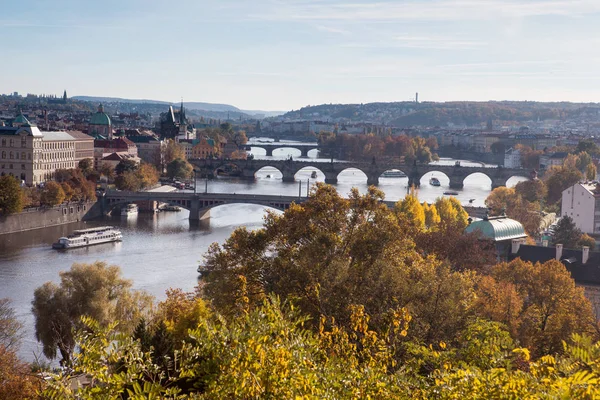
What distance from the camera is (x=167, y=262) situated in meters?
24.8

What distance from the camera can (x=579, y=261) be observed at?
18.9m

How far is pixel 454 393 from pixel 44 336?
1127 centimetres

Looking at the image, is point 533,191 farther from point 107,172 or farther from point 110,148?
point 110,148

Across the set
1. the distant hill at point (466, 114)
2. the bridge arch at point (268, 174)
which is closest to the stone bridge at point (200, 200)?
the bridge arch at point (268, 174)

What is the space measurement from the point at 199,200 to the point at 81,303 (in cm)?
1987

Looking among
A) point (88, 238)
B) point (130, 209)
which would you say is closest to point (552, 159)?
point (130, 209)

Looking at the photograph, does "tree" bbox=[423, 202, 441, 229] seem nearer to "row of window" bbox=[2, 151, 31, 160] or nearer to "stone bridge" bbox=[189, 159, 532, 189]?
"row of window" bbox=[2, 151, 31, 160]

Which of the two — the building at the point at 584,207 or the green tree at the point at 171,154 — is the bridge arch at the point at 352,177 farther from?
the building at the point at 584,207

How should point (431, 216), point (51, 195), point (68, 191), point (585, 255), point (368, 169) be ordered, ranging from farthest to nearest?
point (368, 169) → point (68, 191) → point (51, 195) → point (431, 216) → point (585, 255)

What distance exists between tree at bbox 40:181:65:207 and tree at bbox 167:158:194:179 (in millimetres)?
17308

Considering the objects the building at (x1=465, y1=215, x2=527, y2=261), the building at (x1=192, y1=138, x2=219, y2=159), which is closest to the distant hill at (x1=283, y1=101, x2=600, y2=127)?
the building at (x1=192, y1=138, x2=219, y2=159)

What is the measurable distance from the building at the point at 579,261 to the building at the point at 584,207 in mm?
9477

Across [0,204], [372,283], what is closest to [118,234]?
[0,204]

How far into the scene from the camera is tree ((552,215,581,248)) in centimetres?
2434
